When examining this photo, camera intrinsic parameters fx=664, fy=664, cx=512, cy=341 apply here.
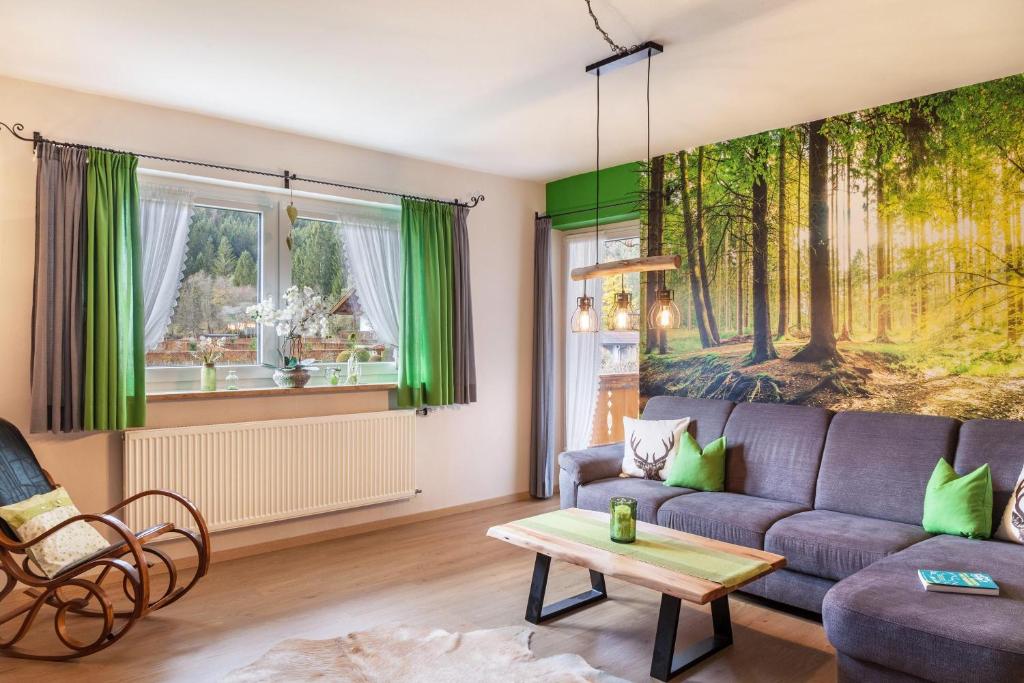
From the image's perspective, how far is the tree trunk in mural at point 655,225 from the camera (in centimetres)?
481

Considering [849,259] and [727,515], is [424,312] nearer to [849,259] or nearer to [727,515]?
[727,515]

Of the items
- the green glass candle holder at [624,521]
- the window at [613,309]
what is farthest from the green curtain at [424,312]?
the green glass candle holder at [624,521]

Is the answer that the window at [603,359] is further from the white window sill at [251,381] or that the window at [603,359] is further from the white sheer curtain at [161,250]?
the white sheer curtain at [161,250]

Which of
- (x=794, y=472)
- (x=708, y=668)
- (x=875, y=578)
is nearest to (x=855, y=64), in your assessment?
(x=794, y=472)

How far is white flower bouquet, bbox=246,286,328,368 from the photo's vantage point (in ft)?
14.0

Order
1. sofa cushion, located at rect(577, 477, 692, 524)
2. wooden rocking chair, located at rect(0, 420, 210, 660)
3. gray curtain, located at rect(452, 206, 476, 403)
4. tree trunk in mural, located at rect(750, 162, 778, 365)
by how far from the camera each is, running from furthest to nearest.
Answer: gray curtain, located at rect(452, 206, 476, 403), tree trunk in mural, located at rect(750, 162, 778, 365), sofa cushion, located at rect(577, 477, 692, 524), wooden rocking chair, located at rect(0, 420, 210, 660)

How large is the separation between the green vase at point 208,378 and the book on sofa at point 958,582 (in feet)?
12.2

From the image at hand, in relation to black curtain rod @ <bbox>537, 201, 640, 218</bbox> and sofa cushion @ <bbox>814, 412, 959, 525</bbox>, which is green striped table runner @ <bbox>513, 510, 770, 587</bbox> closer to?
sofa cushion @ <bbox>814, 412, 959, 525</bbox>

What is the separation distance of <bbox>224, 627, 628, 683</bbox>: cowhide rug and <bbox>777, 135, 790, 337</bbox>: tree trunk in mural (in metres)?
2.49

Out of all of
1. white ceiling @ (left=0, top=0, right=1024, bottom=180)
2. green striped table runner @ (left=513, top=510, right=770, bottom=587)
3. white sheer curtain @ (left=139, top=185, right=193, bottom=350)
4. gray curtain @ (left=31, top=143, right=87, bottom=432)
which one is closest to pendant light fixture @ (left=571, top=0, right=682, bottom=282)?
white ceiling @ (left=0, top=0, right=1024, bottom=180)

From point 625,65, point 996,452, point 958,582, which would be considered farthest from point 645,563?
point 625,65

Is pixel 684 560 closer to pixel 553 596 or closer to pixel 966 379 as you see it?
pixel 553 596

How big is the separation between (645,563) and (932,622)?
0.96 meters

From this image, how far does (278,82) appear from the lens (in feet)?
11.4
